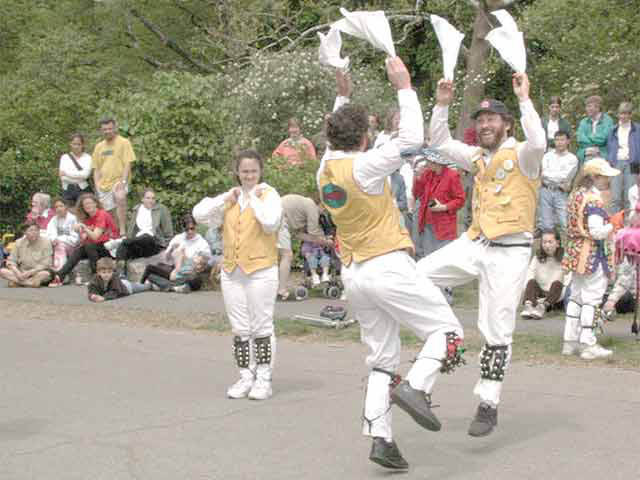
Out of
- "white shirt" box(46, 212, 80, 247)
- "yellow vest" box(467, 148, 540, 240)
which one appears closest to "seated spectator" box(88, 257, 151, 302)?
"white shirt" box(46, 212, 80, 247)

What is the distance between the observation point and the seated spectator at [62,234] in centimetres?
1584

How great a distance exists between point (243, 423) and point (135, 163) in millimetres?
9941

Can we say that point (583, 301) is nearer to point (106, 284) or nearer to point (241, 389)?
point (241, 389)

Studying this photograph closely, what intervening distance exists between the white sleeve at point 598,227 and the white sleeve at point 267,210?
2.82 meters

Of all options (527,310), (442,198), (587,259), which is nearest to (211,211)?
(587,259)

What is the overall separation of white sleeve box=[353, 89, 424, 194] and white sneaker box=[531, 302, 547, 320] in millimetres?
5614

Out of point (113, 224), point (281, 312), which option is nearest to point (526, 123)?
point (281, 312)

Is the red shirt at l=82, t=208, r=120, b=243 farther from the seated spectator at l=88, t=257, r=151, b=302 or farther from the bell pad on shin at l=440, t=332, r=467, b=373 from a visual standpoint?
the bell pad on shin at l=440, t=332, r=467, b=373

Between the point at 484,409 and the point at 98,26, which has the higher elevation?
the point at 98,26

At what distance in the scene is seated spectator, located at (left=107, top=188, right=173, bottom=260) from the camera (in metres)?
15.3

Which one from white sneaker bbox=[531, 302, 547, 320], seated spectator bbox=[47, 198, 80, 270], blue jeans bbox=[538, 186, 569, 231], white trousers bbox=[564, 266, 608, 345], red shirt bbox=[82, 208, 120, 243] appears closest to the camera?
white trousers bbox=[564, 266, 608, 345]

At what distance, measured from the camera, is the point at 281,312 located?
12.6 m

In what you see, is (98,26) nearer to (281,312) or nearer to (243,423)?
(281,312)

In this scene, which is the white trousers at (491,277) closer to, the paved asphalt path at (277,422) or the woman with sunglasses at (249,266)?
the paved asphalt path at (277,422)
